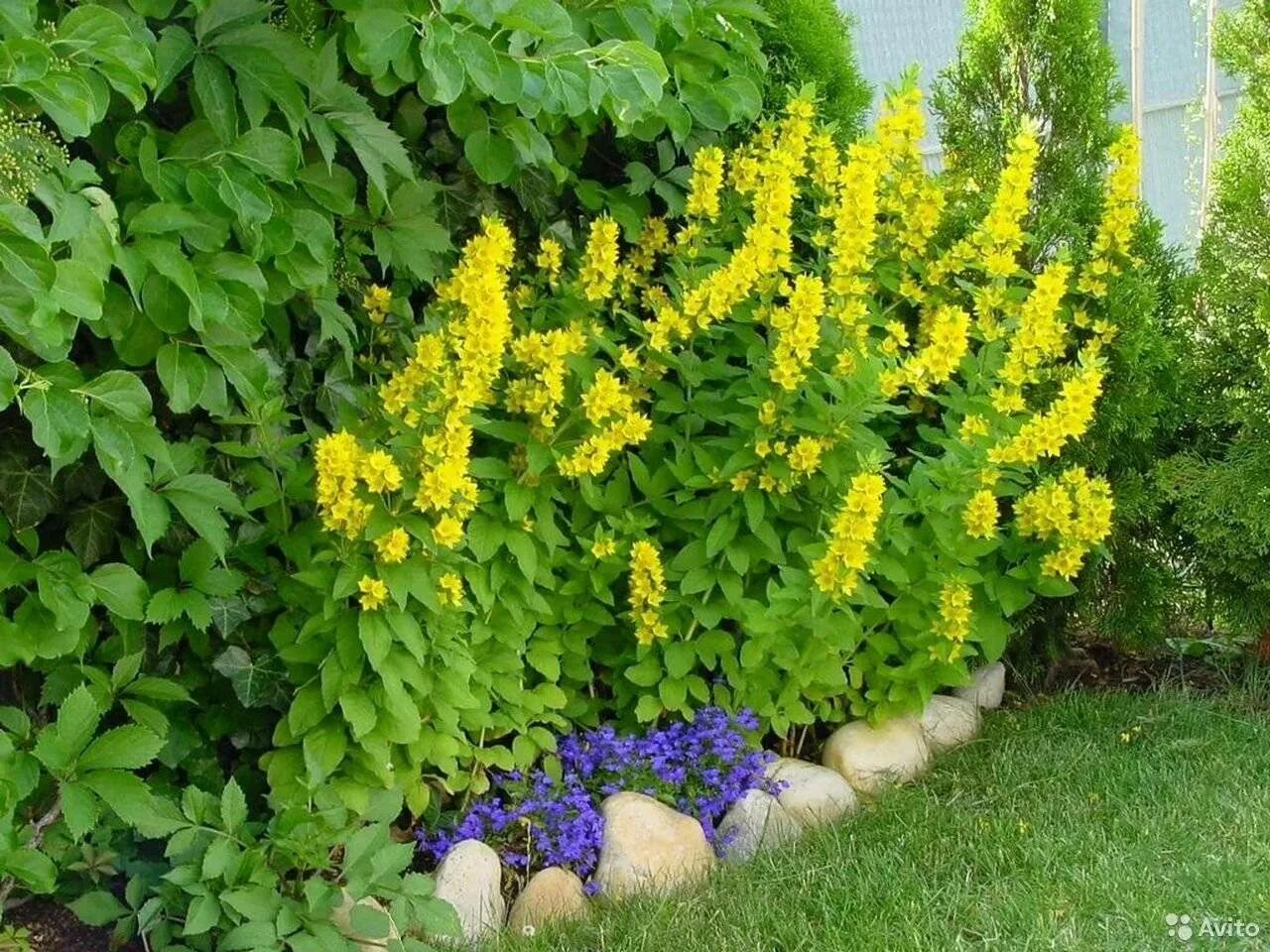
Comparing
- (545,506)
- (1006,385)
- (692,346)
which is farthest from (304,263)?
(1006,385)

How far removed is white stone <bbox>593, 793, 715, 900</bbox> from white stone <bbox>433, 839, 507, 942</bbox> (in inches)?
8.1

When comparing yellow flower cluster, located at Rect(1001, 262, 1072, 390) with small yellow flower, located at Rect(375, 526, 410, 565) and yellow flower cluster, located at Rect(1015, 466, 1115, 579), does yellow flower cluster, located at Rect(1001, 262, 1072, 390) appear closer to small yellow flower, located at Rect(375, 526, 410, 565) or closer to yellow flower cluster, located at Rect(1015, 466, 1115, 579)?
yellow flower cluster, located at Rect(1015, 466, 1115, 579)

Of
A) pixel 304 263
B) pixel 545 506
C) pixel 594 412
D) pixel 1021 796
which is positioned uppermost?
pixel 304 263

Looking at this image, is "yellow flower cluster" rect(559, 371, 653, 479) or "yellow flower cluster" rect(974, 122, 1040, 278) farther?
"yellow flower cluster" rect(974, 122, 1040, 278)

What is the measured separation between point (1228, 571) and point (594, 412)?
1675 mm

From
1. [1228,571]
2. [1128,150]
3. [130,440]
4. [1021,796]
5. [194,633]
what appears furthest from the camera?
[1228,571]

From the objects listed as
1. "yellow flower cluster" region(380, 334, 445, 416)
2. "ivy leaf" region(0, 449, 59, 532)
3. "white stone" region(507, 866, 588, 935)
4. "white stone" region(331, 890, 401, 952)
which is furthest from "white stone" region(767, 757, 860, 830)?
"ivy leaf" region(0, 449, 59, 532)

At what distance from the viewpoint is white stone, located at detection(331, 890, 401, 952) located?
2.27 meters

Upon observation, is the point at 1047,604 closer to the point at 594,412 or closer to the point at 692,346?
the point at 692,346

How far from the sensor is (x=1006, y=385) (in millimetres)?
2910

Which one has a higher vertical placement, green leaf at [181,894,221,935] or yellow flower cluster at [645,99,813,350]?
yellow flower cluster at [645,99,813,350]

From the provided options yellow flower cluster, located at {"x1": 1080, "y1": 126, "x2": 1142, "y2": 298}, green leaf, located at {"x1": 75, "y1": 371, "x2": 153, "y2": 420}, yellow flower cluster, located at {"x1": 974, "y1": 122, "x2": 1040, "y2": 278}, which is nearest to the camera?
green leaf, located at {"x1": 75, "y1": 371, "x2": 153, "y2": 420}

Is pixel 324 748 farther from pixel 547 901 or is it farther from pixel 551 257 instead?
pixel 551 257

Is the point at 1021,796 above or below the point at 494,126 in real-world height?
below
